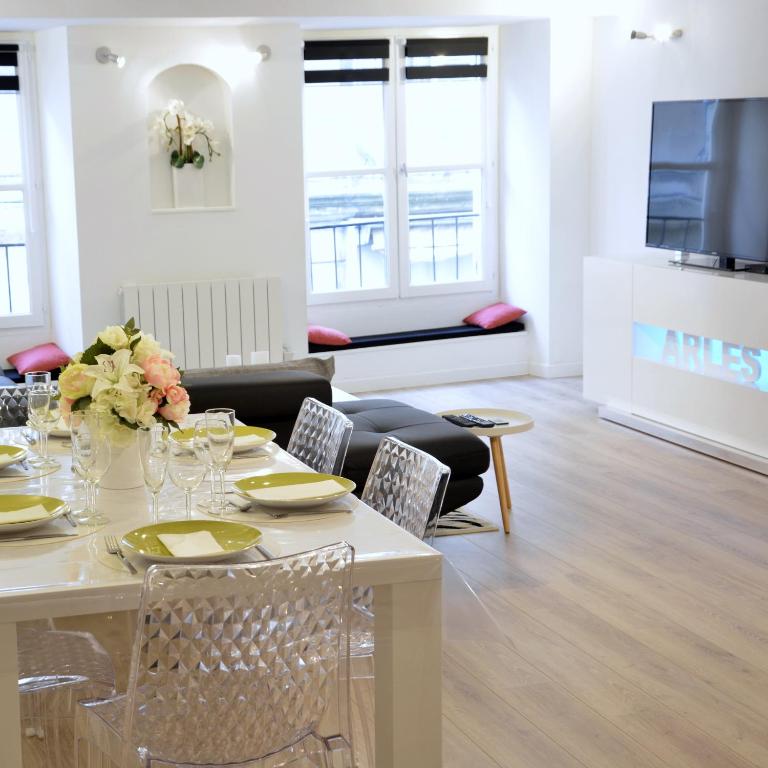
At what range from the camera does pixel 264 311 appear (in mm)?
7434

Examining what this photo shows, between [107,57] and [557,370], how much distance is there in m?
3.58

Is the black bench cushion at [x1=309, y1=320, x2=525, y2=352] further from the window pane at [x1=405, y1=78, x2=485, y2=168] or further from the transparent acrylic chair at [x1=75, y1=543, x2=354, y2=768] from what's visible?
the transparent acrylic chair at [x1=75, y1=543, x2=354, y2=768]

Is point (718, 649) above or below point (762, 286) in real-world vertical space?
below

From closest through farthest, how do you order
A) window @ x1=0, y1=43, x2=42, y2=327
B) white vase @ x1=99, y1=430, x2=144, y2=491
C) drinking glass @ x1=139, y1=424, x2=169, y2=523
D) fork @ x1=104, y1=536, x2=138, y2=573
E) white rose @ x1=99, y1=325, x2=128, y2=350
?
fork @ x1=104, y1=536, x2=138, y2=573, drinking glass @ x1=139, y1=424, x2=169, y2=523, white rose @ x1=99, y1=325, x2=128, y2=350, white vase @ x1=99, y1=430, x2=144, y2=491, window @ x1=0, y1=43, x2=42, y2=327

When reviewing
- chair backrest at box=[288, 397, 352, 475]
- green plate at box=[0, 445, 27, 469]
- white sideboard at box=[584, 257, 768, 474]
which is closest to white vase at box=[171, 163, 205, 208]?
white sideboard at box=[584, 257, 768, 474]

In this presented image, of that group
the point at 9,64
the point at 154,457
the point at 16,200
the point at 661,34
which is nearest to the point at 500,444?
the point at 154,457

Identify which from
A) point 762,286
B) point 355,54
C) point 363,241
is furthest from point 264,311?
point 762,286

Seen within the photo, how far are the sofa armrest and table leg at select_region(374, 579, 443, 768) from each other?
213 centimetres

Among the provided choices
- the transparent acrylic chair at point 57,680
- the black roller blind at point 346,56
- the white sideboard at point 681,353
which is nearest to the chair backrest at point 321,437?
the transparent acrylic chair at point 57,680

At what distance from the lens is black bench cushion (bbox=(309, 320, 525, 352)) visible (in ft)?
26.3

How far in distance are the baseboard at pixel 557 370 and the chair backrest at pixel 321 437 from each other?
468 centimetres

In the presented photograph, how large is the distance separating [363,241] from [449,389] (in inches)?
46.8

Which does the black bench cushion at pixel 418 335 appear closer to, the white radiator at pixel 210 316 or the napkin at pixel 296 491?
the white radiator at pixel 210 316

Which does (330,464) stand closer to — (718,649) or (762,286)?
(718,649)
